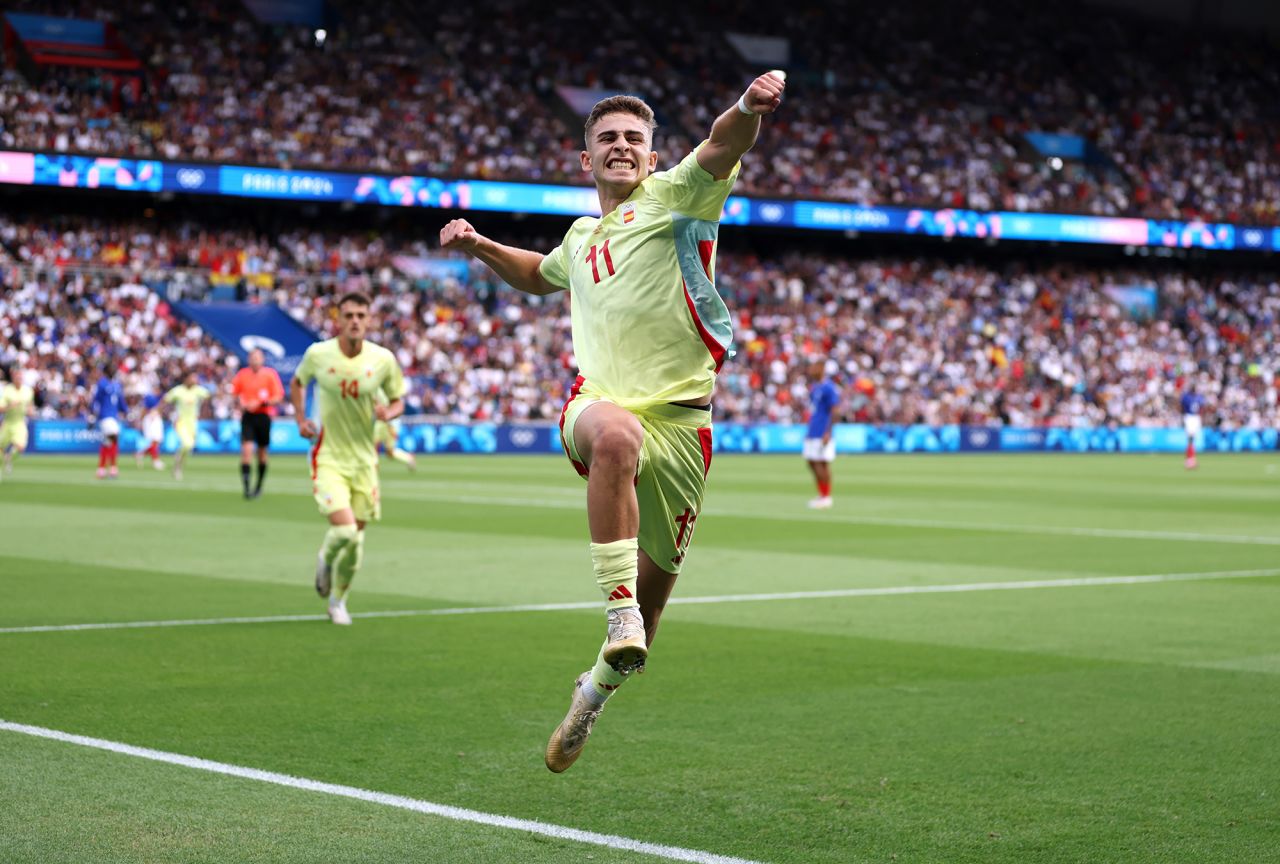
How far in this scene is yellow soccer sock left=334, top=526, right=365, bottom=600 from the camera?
1169 centimetres

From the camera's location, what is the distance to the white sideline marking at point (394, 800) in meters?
5.57

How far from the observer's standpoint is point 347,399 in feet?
39.9

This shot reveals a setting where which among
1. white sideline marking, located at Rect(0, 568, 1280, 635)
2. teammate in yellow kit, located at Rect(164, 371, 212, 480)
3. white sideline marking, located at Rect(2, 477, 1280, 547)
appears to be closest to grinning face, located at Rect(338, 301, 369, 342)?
white sideline marking, located at Rect(0, 568, 1280, 635)

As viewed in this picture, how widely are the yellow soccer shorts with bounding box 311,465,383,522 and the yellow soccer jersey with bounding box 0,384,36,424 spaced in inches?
761

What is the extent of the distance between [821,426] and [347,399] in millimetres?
13394

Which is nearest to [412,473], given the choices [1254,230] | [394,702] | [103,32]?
[103,32]

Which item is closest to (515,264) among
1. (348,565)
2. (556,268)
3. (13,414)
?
(556,268)

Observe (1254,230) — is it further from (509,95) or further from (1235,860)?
(1235,860)

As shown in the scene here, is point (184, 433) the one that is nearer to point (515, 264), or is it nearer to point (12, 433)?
point (12, 433)

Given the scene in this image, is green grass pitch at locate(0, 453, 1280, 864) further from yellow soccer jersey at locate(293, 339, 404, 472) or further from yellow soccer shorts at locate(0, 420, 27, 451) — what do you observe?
yellow soccer shorts at locate(0, 420, 27, 451)

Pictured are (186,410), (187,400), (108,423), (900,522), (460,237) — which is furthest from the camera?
(187,400)

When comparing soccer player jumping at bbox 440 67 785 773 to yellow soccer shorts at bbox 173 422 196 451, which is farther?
yellow soccer shorts at bbox 173 422 196 451

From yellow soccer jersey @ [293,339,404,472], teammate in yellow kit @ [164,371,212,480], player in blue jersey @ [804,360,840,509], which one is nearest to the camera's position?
yellow soccer jersey @ [293,339,404,472]

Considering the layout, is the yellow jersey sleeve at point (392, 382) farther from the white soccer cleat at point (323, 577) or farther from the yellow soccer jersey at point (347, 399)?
the white soccer cleat at point (323, 577)
